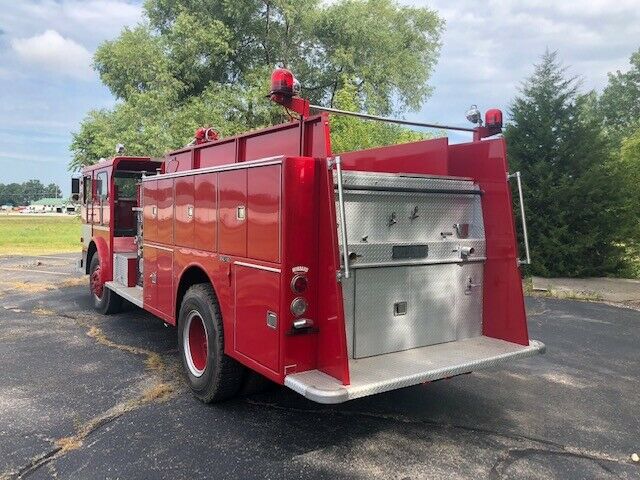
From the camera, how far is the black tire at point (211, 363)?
432 centimetres

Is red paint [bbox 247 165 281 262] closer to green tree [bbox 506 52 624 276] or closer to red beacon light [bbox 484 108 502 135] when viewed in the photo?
red beacon light [bbox 484 108 502 135]

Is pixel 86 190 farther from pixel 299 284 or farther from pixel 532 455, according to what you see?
pixel 532 455

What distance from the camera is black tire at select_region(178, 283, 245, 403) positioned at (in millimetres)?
4324

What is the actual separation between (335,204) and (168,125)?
50.7ft

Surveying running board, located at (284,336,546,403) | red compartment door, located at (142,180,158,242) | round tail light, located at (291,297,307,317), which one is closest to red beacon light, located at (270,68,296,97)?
round tail light, located at (291,297,307,317)

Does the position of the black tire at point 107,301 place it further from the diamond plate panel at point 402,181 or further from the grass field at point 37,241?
the grass field at point 37,241

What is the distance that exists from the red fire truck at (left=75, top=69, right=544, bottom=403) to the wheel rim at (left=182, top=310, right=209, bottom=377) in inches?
0.8

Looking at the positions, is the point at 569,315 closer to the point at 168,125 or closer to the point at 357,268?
the point at 357,268

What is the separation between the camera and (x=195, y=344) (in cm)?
497

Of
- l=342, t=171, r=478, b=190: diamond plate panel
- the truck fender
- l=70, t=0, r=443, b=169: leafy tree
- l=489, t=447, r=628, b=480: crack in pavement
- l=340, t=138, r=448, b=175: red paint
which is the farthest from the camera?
l=70, t=0, r=443, b=169: leafy tree

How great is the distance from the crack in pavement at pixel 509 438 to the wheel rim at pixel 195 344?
1.95ft

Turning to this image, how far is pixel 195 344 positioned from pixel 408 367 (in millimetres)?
2203

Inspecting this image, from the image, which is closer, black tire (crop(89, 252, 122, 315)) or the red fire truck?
the red fire truck

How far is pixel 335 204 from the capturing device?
355 centimetres
